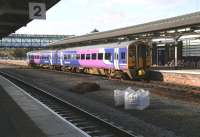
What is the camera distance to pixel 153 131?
11008 millimetres

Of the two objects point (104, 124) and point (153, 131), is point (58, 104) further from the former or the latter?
point (153, 131)

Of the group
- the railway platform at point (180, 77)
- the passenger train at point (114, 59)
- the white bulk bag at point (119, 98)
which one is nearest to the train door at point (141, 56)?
the passenger train at point (114, 59)

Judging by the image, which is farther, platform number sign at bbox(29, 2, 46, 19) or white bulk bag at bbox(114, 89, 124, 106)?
platform number sign at bbox(29, 2, 46, 19)

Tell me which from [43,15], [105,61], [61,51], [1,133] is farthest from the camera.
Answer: [61,51]

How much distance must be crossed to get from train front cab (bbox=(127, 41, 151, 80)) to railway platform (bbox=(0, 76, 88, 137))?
527 inches

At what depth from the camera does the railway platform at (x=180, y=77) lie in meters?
24.6

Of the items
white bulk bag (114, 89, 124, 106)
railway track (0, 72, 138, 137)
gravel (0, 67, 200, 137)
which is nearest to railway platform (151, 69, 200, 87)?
gravel (0, 67, 200, 137)

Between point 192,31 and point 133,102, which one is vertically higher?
point 192,31

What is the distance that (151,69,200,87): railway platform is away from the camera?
24.6 metres

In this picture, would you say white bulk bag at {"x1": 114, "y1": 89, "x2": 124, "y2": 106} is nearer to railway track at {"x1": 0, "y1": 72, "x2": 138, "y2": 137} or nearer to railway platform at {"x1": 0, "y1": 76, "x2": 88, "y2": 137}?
railway track at {"x1": 0, "y1": 72, "x2": 138, "y2": 137}

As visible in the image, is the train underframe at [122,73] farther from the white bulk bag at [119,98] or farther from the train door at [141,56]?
the white bulk bag at [119,98]

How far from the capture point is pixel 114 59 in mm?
31031

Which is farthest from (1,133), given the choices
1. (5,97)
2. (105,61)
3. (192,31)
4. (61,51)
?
Result: (61,51)

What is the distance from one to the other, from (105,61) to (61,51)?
1630 cm
